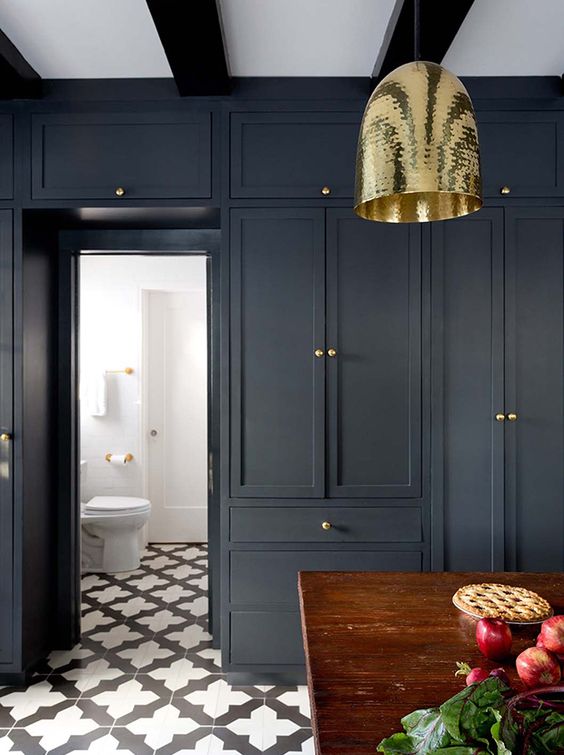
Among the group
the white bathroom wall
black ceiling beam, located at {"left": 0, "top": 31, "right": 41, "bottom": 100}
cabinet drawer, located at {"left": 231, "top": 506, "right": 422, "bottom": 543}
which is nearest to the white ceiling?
black ceiling beam, located at {"left": 0, "top": 31, "right": 41, "bottom": 100}

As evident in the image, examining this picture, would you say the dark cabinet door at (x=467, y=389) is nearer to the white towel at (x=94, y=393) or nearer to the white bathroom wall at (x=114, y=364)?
the white bathroom wall at (x=114, y=364)

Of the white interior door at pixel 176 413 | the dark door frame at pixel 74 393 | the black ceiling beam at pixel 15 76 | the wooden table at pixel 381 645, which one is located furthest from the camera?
the white interior door at pixel 176 413

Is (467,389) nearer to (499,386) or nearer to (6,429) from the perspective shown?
(499,386)

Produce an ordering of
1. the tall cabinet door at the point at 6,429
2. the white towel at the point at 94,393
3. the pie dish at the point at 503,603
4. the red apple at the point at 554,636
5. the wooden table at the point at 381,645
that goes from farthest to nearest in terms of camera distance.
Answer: the white towel at the point at 94,393
the tall cabinet door at the point at 6,429
the pie dish at the point at 503,603
the red apple at the point at 554,636
the wooden table at the point at 381,645

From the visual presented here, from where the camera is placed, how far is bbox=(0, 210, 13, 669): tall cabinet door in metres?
2.54

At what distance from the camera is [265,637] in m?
2.56

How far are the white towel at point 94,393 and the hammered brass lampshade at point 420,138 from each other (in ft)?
8.84

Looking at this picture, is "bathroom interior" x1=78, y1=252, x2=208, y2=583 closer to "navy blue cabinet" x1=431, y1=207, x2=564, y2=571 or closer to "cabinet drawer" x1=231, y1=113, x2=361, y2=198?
"cabinet drawer" x1=231, y1=113, x2=361, y2=198

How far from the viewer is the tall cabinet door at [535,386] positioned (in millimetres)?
2576

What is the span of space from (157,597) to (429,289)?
231 cm

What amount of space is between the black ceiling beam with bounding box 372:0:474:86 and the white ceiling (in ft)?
0.28

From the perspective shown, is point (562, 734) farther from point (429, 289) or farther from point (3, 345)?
point (3, 345)

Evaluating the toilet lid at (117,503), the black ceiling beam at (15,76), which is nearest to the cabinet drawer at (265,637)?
the toilet lid at (117,503)

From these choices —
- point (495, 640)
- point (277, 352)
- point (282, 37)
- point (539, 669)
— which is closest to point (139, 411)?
point (277, 352)
